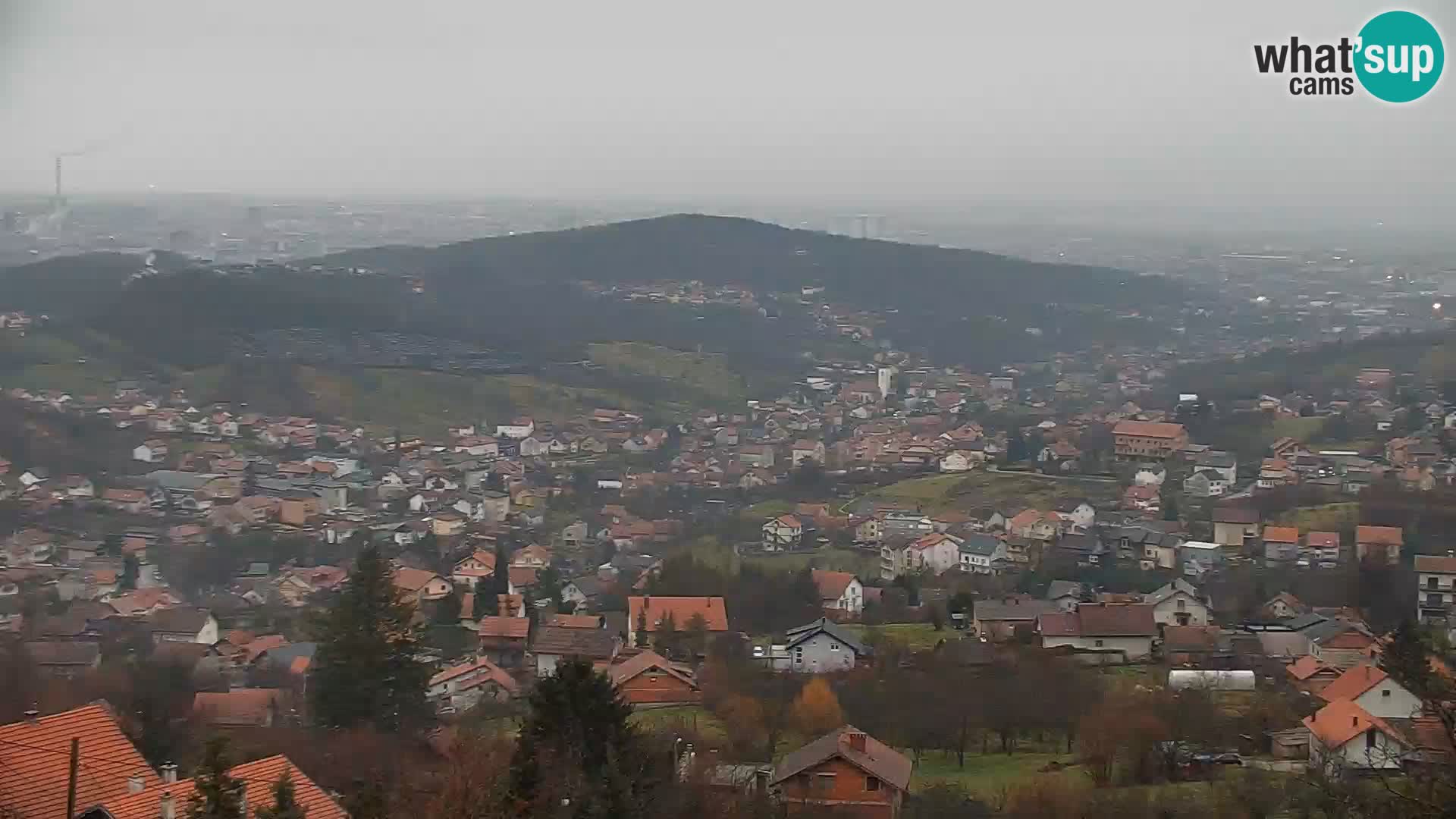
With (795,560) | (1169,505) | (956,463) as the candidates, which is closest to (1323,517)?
(1169,505)

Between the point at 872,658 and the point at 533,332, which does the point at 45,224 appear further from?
the point at 872,658

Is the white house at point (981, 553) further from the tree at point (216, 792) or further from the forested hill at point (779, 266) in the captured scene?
the forested hill at point (779, 266)

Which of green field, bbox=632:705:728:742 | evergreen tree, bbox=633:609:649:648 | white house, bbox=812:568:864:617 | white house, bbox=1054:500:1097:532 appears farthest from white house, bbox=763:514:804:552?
green field, bbox=632:705:728:742

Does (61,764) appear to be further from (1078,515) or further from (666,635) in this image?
(1078,515)

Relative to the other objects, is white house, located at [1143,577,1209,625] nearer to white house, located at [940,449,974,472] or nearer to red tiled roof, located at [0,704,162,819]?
red tiled roof, located at [0,704,162,819]

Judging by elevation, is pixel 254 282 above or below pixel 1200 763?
above

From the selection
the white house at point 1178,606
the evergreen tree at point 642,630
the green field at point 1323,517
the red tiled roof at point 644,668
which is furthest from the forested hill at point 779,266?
the red tiled roof at point 644,668

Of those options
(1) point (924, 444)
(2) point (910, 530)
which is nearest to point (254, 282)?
(1) point (924, 444)
